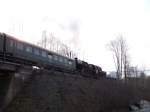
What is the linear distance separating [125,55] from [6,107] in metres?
60.4

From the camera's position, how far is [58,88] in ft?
86.5

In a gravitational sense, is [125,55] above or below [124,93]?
above

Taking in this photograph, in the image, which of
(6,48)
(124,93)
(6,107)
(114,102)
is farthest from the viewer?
(124,93)

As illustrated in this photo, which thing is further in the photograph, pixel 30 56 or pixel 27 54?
pixel 30 56

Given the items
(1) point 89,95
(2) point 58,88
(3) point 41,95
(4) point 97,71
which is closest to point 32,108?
(3) point 41,95

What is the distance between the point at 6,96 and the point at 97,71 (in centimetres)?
2624

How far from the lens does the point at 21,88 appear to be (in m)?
22.8

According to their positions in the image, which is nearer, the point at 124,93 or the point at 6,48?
the point at 6,48

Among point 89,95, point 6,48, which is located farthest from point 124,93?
point 6,48

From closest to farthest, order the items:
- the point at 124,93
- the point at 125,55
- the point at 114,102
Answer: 1. the point at 114,102
2. the point at 124,93
3. the point at 125,55

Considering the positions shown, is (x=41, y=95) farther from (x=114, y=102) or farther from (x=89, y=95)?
(x=114, y=102)

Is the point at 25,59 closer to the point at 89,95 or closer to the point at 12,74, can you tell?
the point at 12,74

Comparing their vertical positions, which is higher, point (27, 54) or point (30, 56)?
point (27, 54)

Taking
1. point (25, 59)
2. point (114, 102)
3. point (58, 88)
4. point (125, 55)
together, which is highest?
point (125, 55)
